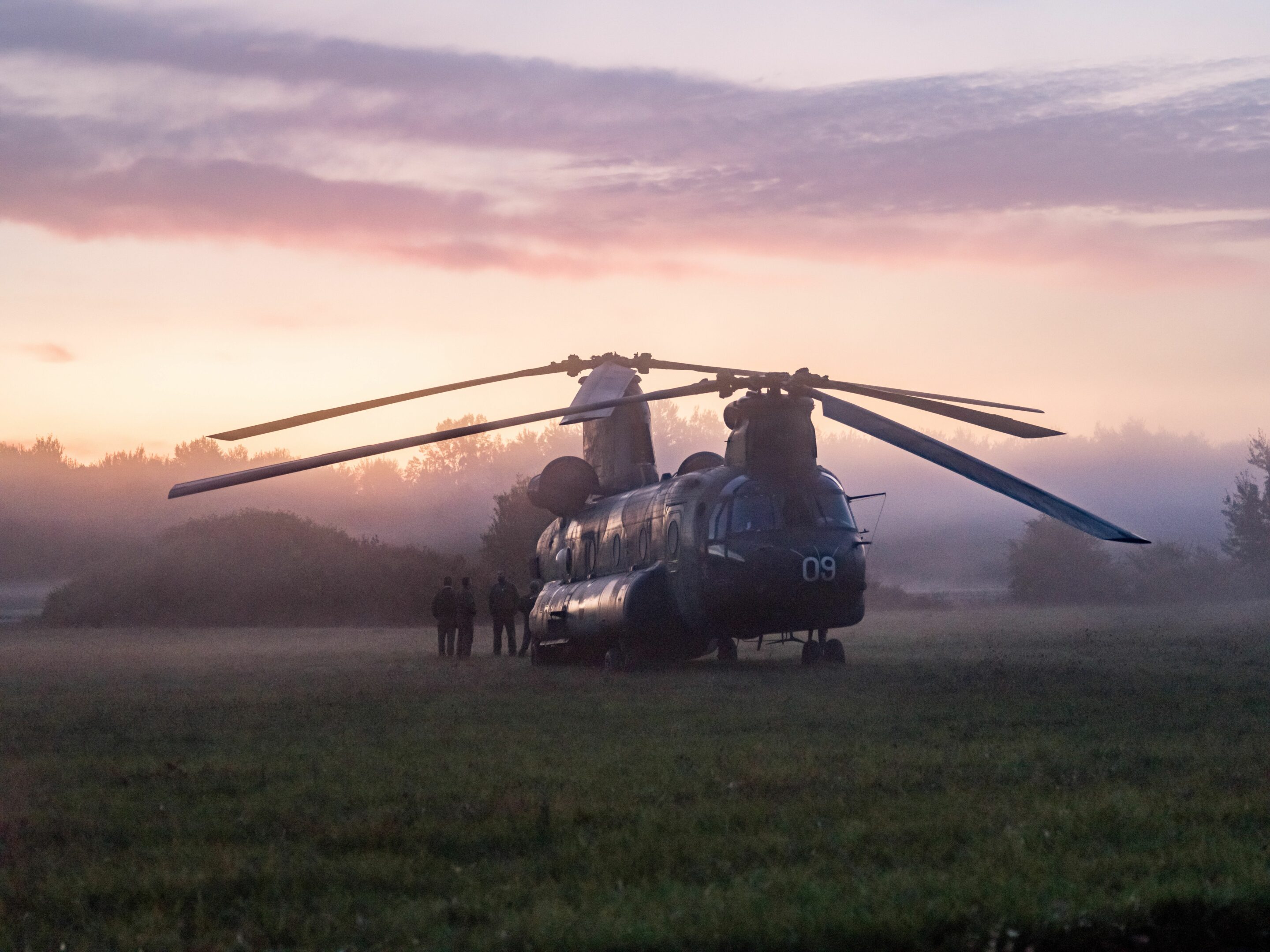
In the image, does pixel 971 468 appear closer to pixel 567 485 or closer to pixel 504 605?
pixel 567 485

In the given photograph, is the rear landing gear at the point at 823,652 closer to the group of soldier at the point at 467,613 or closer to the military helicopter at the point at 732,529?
the military helicopter at the point at 732,529

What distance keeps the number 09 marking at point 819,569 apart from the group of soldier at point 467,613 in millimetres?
10590

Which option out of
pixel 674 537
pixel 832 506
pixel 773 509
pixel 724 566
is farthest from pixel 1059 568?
pixel 724 566

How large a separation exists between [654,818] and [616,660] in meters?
13.3

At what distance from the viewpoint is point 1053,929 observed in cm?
545

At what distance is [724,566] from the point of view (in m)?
19.0

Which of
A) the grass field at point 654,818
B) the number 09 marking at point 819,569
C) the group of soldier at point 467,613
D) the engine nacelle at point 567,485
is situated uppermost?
the engine nacelle at point 567,485

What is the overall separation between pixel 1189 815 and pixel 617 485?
1814 cm

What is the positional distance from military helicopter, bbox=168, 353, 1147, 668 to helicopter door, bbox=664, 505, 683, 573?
0.02m

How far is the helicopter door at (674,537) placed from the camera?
2017cm

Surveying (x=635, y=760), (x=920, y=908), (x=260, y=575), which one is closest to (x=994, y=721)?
(x=635, y=760)

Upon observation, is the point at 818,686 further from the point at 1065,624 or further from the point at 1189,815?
the point at 1065,624

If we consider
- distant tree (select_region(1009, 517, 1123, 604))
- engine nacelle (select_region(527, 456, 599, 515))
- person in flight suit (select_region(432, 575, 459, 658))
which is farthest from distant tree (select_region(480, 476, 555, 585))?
engine nacelle (select_region(527, 456, 599, 515))

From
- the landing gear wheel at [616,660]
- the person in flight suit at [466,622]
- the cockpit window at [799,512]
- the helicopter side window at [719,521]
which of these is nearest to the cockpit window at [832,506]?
the cockpit window at [799,512]
